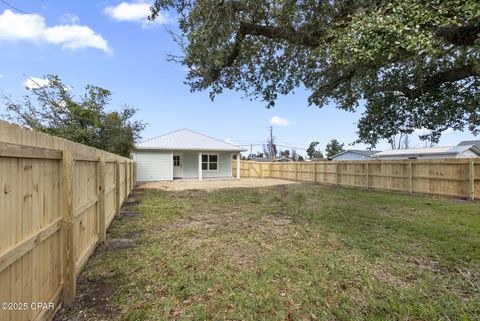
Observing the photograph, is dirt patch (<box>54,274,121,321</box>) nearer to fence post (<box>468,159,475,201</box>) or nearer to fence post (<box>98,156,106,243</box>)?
fence post (<box>98,156,106,243</box>)

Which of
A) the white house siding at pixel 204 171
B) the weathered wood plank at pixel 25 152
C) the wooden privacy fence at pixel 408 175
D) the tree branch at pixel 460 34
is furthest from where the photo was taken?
the white house siding at pixel 204 171

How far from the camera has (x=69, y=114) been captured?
1315cm

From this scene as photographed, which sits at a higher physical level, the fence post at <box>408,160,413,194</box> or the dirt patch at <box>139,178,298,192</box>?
the fence post at <box>408,160,413,194</box>

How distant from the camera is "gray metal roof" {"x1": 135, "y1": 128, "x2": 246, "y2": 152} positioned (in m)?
20.0

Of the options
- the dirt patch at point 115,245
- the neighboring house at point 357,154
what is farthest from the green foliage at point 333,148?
the dirt patch at point 115,245

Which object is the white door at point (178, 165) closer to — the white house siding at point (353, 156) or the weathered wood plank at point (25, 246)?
the weathered wood plank at point (25, 246)

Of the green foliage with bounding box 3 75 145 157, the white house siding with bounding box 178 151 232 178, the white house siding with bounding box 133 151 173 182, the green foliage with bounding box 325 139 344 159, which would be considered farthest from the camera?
the green foliage with bounding box 325 139 344 159

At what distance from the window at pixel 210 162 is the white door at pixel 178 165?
178 cm

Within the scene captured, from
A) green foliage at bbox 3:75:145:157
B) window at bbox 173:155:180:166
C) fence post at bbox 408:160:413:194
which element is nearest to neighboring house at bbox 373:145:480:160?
fence post at bbox 408:160:413:194

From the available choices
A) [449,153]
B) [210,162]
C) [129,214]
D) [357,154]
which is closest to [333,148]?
[357,154]

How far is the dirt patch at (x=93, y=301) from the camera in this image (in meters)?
2.55

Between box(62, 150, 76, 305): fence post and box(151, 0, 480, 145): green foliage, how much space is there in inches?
149

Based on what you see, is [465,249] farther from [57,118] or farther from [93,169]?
[57,118]

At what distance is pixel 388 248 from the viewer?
4457mm
